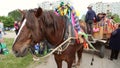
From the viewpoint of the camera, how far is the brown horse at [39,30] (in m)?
5.02

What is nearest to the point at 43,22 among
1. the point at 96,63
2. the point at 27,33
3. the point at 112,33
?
the point at 27,33

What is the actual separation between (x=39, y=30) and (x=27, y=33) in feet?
1.20

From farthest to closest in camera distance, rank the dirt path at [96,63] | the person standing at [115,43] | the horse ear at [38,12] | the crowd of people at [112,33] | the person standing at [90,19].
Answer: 1. the person standing at [115,43]
2. the crowd of people at [112,33]
3. the dirt path at [96,63]
4. the person standing at [90,19]
5. the horse ear at [38,12]

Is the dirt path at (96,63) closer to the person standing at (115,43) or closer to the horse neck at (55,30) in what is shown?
the person standing at (115,43)

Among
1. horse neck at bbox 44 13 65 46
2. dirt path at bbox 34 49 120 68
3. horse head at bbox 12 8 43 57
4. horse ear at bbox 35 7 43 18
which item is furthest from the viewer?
dirt path at bbox 34 49 120 68

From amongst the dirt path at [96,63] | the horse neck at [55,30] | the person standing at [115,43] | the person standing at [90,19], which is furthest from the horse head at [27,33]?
the person standing at [115,43]

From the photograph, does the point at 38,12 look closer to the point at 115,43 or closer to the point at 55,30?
the point at 55,30

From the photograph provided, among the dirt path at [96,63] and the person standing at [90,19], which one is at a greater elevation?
the person standing at [90,19]

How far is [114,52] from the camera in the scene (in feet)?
37.1

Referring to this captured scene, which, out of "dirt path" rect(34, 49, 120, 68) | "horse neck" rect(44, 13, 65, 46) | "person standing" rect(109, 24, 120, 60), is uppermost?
"horse neck" rect(44, 13, 65, 46)

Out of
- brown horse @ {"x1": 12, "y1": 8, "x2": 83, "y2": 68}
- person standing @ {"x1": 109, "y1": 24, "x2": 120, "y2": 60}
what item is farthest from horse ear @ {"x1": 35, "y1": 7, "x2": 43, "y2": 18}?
person standing @ {"x1": 109, "y1": 24, "x2": 120, "y2": 60}

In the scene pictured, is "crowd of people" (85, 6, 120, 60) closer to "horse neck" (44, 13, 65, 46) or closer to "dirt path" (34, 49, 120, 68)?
"dirt path" (34, 49, 120, 68)

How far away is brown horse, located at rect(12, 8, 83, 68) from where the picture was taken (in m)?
5.02

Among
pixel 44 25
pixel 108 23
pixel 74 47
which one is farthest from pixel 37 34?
pixel 108 23
